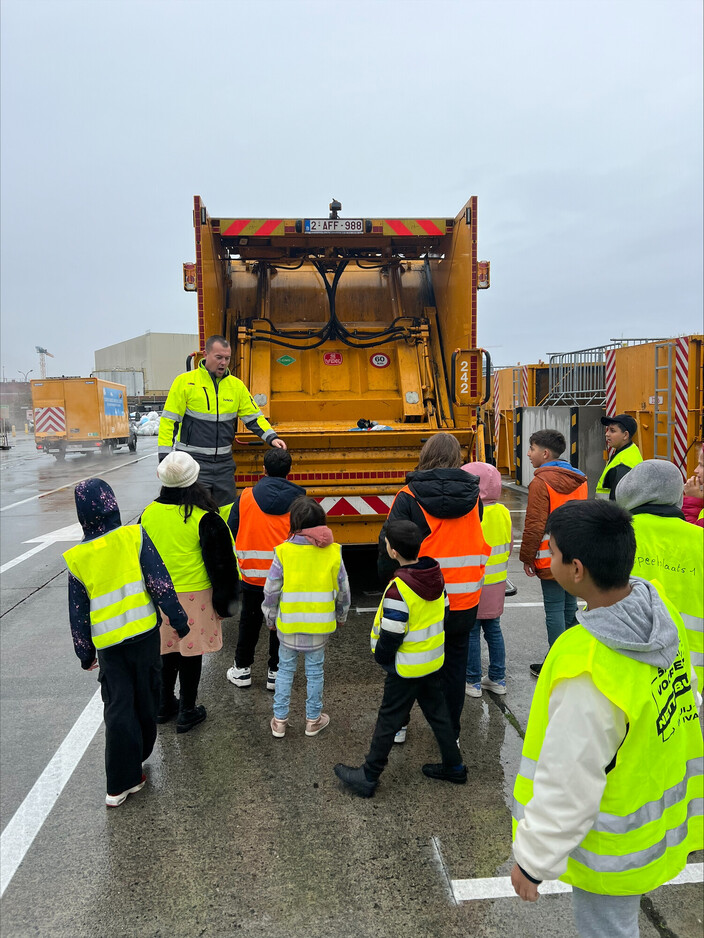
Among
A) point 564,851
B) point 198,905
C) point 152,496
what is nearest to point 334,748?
point 198,905

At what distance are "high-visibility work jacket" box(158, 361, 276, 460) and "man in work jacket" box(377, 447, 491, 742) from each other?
72.9 inches

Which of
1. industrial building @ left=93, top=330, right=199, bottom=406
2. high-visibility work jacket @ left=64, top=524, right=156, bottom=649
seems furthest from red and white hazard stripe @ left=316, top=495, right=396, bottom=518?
industrial building @ left=93, top=330, right=199, bottom=406

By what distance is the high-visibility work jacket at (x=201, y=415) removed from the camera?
4344mm

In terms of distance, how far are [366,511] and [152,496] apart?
8.12m

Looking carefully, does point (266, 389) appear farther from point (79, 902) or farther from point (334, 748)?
point (79, 902)

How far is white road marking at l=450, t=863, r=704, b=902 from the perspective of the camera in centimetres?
219

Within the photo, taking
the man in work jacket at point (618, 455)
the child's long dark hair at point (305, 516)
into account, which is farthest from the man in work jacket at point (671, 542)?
the man in work jacket at point (618, 455)

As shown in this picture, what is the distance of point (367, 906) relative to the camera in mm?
2164

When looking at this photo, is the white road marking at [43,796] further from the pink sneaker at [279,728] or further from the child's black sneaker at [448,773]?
the child's black sneaker at [448,773]

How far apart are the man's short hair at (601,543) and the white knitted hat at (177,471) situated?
6.97 ft

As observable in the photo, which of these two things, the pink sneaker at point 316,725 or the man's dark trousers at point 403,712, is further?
the pink sneaker at point 316,725

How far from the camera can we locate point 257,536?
357cm

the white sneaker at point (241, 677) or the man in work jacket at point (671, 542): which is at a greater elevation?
the man in work jacket at point (671, 542)

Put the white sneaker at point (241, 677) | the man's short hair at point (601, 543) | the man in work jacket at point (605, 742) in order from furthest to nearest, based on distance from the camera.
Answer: the white sneaker at point (241, 677) → the man's short hair at point (601, 543) → the man in work jacket at point (605, 742)
